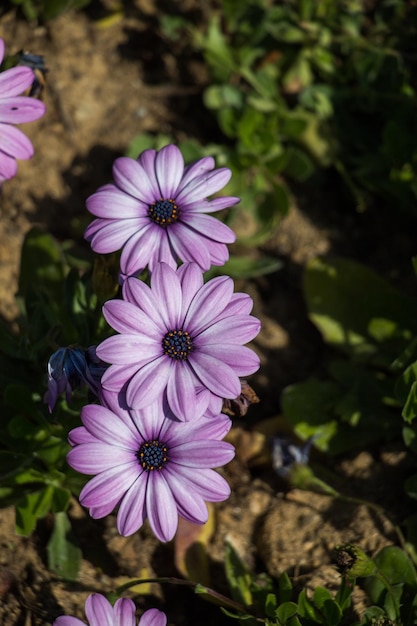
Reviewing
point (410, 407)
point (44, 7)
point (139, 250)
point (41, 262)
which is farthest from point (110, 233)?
point (44, 7)

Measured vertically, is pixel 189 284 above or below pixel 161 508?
above

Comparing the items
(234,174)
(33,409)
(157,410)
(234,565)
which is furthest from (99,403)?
(234,174)

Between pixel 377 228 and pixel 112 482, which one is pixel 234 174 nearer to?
pixel 377 228

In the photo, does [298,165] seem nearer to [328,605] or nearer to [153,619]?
[328,605]

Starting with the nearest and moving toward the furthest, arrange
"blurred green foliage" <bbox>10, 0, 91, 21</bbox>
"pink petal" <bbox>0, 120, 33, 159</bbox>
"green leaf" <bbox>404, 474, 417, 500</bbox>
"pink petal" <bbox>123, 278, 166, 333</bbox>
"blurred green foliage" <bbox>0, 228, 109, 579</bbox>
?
1. "pink petal" <bbox>123, 278, 166, 333</bbox>
2. "pink petal" <bbox>0, 120, 33, 159</bbox>
3. "blurred green foliage" <bbox>0, 228, 109, 579</bbox>
4. "green leaf" <bbox>404, 474, 417, 500</bbox>
5. "blurred green foliage" <bbox>10, 0, 91, 21</bbox>

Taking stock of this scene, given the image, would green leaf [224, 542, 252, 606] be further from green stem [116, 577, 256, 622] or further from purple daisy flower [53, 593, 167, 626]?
purple daisy flower [53, 593, 167, 626]

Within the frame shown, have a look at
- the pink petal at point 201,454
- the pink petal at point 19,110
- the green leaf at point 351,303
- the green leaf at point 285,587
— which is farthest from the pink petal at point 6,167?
the green leaf at point 351,303

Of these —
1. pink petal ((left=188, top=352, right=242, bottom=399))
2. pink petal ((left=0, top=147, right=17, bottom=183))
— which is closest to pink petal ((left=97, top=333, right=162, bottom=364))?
pink petal ((left=188, top=352, right=242, bottom=399))
